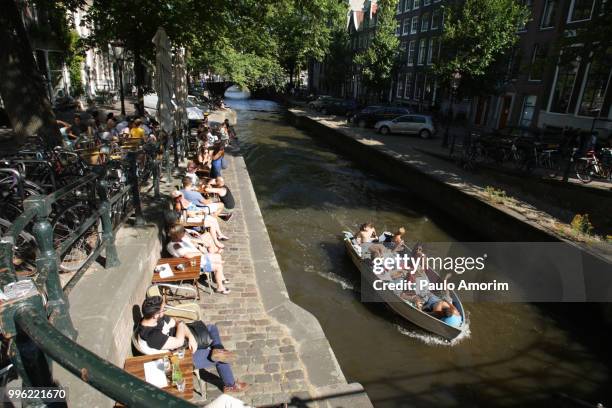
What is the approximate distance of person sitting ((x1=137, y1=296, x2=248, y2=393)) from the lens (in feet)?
13.5

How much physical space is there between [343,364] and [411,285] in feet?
7.69

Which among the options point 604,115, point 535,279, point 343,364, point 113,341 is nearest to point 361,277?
point 343,364

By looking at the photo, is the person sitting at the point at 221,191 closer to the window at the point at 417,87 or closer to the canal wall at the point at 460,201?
the canal wall at the point at 460,201

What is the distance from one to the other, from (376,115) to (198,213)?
72.7 ft

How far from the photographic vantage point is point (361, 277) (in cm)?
942

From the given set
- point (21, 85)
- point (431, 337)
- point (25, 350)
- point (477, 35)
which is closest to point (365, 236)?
point (431, 337)

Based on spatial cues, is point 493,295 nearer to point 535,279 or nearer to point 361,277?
point 535,279

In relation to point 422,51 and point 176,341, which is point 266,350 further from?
point 422,51

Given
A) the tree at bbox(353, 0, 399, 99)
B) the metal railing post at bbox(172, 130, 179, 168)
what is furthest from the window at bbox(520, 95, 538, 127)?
the metal railing post at bbox(172, 130, 179, 168)

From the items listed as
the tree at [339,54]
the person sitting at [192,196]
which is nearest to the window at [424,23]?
the tree at [339,54]

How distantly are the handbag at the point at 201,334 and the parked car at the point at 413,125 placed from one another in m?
23.0

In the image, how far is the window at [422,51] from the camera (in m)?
37.2

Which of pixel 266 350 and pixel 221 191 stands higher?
pixel 221 191

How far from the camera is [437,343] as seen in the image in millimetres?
7523
